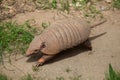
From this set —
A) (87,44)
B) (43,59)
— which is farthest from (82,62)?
(43,59)

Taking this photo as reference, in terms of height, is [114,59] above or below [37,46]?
below

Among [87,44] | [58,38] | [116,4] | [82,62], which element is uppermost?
[58,38]

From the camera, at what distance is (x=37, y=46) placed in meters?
A: 5.43

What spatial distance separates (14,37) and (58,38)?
1.04 m

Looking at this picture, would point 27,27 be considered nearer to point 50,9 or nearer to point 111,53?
point 50,9

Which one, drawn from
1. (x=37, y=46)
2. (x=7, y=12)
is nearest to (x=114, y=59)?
(x=37, y=46)

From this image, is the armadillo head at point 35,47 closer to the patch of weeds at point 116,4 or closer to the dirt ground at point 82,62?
the dirt ground at point 82,62

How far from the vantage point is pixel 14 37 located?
246 inches

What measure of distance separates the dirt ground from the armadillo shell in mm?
275

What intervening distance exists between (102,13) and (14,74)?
2.54 meters

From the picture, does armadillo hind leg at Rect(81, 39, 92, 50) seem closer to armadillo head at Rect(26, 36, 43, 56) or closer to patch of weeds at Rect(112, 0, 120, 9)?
armadillo head at Rect(26, 36, 43, 56)

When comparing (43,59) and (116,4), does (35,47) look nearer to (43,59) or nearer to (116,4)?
(43,59)

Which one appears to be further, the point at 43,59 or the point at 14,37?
the point at 14,37

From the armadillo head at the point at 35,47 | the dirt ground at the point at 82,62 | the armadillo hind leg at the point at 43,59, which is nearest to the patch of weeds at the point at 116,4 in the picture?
the dirt ground at the point at 82,62
